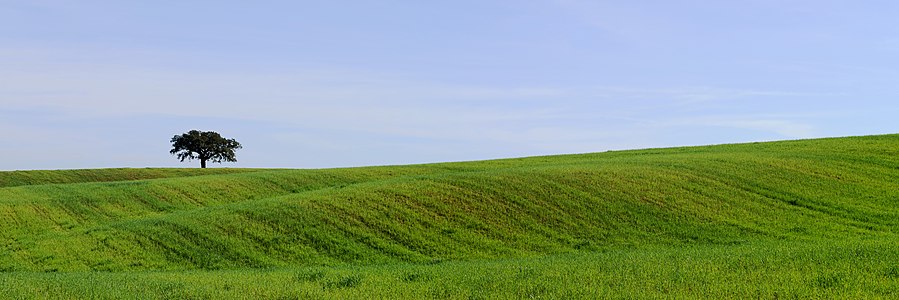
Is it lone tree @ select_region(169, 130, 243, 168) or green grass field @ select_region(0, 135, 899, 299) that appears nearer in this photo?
green grass field @ select_region(0, 135, 899, 299)

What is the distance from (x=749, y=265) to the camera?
1816 centimetres

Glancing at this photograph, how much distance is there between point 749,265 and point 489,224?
52.1 feet

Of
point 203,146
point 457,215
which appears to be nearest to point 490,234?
point 457,215

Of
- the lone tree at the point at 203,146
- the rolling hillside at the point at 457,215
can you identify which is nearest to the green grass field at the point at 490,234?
the rolling hillside at the point at 457,215

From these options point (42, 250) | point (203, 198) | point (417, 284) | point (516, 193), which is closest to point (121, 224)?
point (42, 250)

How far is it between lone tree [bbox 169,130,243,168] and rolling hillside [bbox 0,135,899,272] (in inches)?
2167

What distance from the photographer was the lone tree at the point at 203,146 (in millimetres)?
103500

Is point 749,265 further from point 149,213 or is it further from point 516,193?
point 149,213

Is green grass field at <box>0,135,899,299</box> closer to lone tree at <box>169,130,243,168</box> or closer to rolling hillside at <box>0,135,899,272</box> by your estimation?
rolling hillside at <box>0,135,899,272</box>

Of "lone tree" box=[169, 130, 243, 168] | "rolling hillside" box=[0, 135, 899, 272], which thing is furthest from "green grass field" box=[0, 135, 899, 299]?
"lone tree" box=[169, 130, 243, 168]

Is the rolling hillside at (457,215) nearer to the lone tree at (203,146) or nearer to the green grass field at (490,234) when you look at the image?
the green grass field at (490,234)

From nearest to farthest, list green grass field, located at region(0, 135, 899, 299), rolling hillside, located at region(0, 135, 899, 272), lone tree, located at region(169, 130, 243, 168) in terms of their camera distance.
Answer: green grass field, located at region(0, 135, 899, 299) → rolling hillside, located at region(0, 135, 899, 272) → lone tree, located at region(169, 130, 243, 168)

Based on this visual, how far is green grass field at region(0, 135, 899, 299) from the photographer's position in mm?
16625

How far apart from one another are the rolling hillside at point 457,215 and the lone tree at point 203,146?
55.0 m
